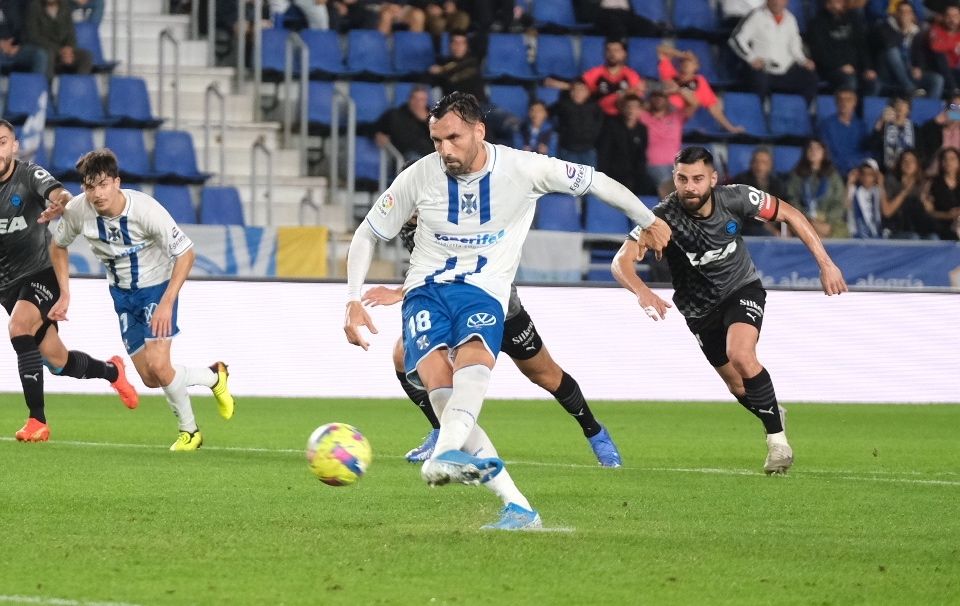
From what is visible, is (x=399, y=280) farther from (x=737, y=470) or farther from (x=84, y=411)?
(x=737, y=470)

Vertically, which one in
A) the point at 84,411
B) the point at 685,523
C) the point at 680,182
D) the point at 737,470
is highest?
the point at 680,182

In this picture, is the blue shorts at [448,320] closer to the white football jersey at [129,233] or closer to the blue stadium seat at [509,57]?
the white football jersey at [129,233]

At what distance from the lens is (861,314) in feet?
56.4

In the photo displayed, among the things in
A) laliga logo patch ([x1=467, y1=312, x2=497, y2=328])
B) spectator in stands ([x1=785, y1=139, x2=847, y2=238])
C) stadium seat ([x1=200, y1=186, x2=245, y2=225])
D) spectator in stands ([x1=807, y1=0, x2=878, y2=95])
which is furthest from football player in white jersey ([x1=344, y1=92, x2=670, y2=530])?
spectator in stands ([x1=807, y1=0, x2=878, y2=95])

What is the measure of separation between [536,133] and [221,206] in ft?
12.5

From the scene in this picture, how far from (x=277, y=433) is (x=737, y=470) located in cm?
388

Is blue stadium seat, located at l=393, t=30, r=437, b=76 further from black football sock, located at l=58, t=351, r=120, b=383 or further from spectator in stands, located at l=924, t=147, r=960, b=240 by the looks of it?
black football sock, located at l=58, t=351, r=120, b=383

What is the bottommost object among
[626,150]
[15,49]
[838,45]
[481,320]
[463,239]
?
[626,150]

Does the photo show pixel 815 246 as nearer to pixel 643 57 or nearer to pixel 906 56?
pixel 643 57

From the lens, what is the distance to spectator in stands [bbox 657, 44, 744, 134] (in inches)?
856

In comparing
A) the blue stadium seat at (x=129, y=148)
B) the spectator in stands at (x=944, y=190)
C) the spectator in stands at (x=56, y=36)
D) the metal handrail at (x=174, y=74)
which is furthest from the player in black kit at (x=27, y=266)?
the spectator in stands at (x=944, y=190)

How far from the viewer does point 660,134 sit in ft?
68.8

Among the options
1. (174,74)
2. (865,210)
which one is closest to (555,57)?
(865,210)

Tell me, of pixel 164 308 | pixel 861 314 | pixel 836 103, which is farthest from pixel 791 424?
pixel 836 103
